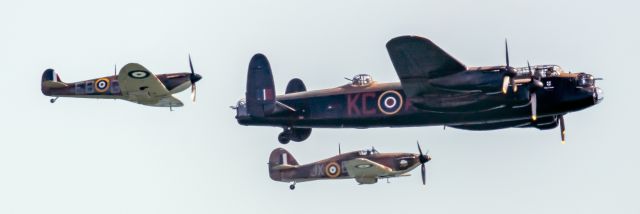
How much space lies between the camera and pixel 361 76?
155ft

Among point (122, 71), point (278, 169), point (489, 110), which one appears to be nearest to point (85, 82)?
point (122, 71)

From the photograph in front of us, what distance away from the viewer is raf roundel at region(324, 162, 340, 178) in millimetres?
57094

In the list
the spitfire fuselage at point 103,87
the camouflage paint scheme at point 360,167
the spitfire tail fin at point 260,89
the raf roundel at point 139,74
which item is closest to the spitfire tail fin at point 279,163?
the camouflage paint scheme at point 360,167

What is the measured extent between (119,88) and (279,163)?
9.67m

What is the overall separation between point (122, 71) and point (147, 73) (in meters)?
0.91

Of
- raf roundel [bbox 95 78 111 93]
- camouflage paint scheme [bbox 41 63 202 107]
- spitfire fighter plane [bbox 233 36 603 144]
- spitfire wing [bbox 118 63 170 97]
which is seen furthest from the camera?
raf roundel [bbox 95 78 111 93]

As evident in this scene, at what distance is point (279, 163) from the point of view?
62.1 m

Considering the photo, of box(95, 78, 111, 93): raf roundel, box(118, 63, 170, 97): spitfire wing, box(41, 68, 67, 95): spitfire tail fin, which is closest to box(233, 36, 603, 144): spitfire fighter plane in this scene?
box(118, 63, 170, 97): spitfire wing

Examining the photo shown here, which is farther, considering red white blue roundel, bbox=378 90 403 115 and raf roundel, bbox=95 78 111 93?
raf roundel, bbox=95 78 111 93

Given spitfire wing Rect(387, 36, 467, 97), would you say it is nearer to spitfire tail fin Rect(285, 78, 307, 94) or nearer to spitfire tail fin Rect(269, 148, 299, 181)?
spitfire tail fin Rect(285, 78, 307, 94)

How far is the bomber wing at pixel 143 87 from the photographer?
176ft

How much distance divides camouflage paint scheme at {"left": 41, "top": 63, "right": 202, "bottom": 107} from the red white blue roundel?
10878 millimetres

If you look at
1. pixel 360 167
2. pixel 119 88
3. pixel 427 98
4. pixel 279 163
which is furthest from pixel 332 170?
pixel 427 98

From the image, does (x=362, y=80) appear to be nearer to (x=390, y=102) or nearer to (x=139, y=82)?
(x=390, y=102)
